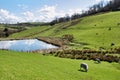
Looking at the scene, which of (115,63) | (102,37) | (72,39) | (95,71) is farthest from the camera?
(72,39)

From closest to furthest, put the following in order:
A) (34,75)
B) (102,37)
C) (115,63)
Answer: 1. (34,75)
2. (115,63)
3. (102,37)

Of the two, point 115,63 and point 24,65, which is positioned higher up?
point 24,65

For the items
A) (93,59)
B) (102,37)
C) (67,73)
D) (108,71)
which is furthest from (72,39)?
(67,73)

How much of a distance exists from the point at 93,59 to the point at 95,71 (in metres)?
16.5

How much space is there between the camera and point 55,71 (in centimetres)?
3544

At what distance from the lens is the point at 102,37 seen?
95.9m

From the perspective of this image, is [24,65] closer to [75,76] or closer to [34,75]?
[34,75]

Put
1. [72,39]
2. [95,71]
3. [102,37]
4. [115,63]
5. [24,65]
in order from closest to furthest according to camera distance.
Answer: [24,65] → [95,71] → [115,63] → [102,37] → [72,39]

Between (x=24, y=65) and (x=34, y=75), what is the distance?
4019mm

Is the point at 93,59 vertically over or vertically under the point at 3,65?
under

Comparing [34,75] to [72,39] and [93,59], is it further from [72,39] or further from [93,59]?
[72,39]

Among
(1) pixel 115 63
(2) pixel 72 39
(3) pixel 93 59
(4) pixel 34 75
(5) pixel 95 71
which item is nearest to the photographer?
(4) pixel 34 75

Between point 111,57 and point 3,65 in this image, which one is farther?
point 111,57

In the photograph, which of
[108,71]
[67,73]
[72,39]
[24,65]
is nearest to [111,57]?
[108,71]
